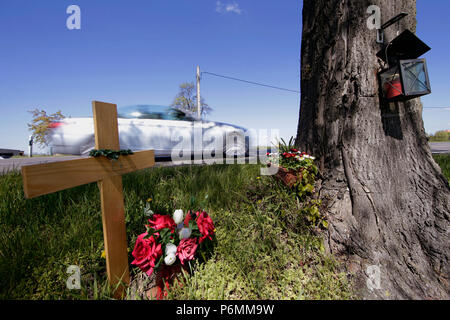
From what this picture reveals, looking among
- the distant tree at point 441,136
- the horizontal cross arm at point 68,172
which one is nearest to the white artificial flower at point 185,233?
the horizontal cross arm at point 68,172

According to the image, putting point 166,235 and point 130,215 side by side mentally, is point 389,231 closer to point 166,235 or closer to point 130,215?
point 166,235

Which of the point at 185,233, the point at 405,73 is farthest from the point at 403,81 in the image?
the point at 185,233

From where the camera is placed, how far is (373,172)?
55.2 inches

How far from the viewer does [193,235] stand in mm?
1248

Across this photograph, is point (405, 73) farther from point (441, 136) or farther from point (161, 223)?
point (441, 136)

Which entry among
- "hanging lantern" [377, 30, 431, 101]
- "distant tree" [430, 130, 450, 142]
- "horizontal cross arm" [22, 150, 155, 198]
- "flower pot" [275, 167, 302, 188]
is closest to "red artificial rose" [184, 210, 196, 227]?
"horizontal cross arm" [22, 150, 155, 198]

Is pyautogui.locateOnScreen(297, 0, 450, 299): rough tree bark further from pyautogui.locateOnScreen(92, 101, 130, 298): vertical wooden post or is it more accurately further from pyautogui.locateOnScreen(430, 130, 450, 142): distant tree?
pyautogui.locateOnScreen(430, 130, 450, 142): distant tree

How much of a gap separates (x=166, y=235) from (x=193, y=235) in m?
0.19

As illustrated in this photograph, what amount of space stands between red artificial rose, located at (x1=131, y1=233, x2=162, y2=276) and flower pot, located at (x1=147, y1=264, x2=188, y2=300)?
0.11 meters

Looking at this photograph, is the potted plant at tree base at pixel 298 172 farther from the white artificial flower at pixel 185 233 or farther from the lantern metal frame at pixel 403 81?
the white artificial flower at pixel 185 233

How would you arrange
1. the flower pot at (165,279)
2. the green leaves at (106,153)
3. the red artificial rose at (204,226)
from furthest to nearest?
the red artificial rose at (204,226) → the flower pot at (165,279) → the green leaves at (106,153)

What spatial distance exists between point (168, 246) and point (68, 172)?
674 mm

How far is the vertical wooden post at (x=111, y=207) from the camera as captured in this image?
3.24ft
